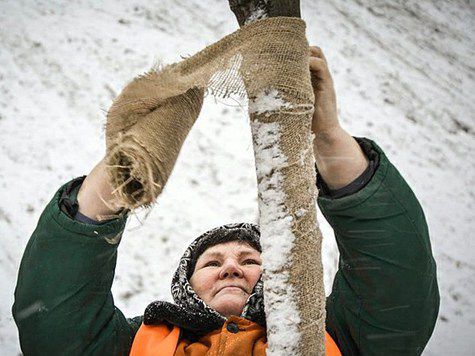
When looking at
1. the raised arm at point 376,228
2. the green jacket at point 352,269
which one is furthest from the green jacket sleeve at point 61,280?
the raised arm at point 376,228

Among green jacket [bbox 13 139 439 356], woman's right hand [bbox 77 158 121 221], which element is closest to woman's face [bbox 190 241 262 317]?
green jacket [bbox 13 139 439 356]

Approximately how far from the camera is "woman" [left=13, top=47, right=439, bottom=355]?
45.8 inches

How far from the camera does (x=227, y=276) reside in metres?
1.60

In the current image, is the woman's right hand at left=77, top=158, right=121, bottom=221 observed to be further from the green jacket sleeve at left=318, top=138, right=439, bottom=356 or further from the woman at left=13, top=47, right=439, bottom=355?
the green jacket sleeve at left=318, top=138, right=439, bottom=356

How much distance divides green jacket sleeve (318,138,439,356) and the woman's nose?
45 cm

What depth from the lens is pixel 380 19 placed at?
13.1 feet

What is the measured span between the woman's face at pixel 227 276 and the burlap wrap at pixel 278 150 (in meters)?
0.62

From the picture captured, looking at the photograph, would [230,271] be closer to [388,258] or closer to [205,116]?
[388,258]

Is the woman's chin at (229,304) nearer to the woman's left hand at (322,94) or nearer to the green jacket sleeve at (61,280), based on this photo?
the green jacket sleeve at (61,280)

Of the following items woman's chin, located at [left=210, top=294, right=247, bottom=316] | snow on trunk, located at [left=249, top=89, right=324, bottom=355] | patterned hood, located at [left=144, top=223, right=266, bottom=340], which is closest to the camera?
snow on trunk, located at [left=249, top=89, right=324, bottom=355]

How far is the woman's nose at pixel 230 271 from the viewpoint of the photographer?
1594mm

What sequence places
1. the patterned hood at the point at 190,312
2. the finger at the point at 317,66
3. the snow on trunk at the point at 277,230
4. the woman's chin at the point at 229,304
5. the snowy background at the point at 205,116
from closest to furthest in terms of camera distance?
the snow on trunk at the point at 277,230
the finger at the point at 317,66
the patterned hood at the point at 190,312
the woman's chin at the point at 229,304
the snowy background at the point at 205,116

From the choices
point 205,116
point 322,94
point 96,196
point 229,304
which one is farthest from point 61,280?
point 205,116

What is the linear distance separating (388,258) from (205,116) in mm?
2296
